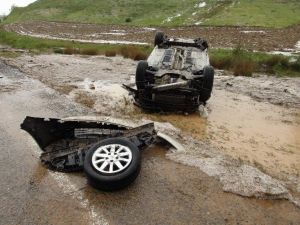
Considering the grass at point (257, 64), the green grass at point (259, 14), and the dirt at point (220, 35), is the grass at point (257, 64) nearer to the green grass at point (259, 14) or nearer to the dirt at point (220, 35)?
the dirt at point (220, 35)

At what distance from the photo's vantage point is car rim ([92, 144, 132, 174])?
6448mm

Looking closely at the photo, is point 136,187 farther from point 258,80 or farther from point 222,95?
point 258,80

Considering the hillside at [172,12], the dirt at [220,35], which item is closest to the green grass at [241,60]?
the dirt at [220,35]

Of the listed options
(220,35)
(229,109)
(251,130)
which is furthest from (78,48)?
(251,130)

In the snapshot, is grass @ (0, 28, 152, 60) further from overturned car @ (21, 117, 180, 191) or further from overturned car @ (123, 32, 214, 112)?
overturned car @ (21, 117, 180, 191)

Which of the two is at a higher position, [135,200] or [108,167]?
[108,167]

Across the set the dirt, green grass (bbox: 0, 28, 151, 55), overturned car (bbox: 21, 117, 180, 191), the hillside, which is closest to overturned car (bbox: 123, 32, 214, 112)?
overturned car (bbox: 21, 117, 180, 191)

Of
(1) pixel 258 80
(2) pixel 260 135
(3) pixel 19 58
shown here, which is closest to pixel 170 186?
(2) pixel 260 135

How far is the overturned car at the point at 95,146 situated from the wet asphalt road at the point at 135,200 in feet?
0.70

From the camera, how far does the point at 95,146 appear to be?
6.80m

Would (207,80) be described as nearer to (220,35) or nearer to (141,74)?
(141,74)

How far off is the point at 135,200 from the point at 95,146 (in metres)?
1.13

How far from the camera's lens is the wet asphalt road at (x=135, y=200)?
584 cm

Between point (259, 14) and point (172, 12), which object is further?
point (172, 12)
